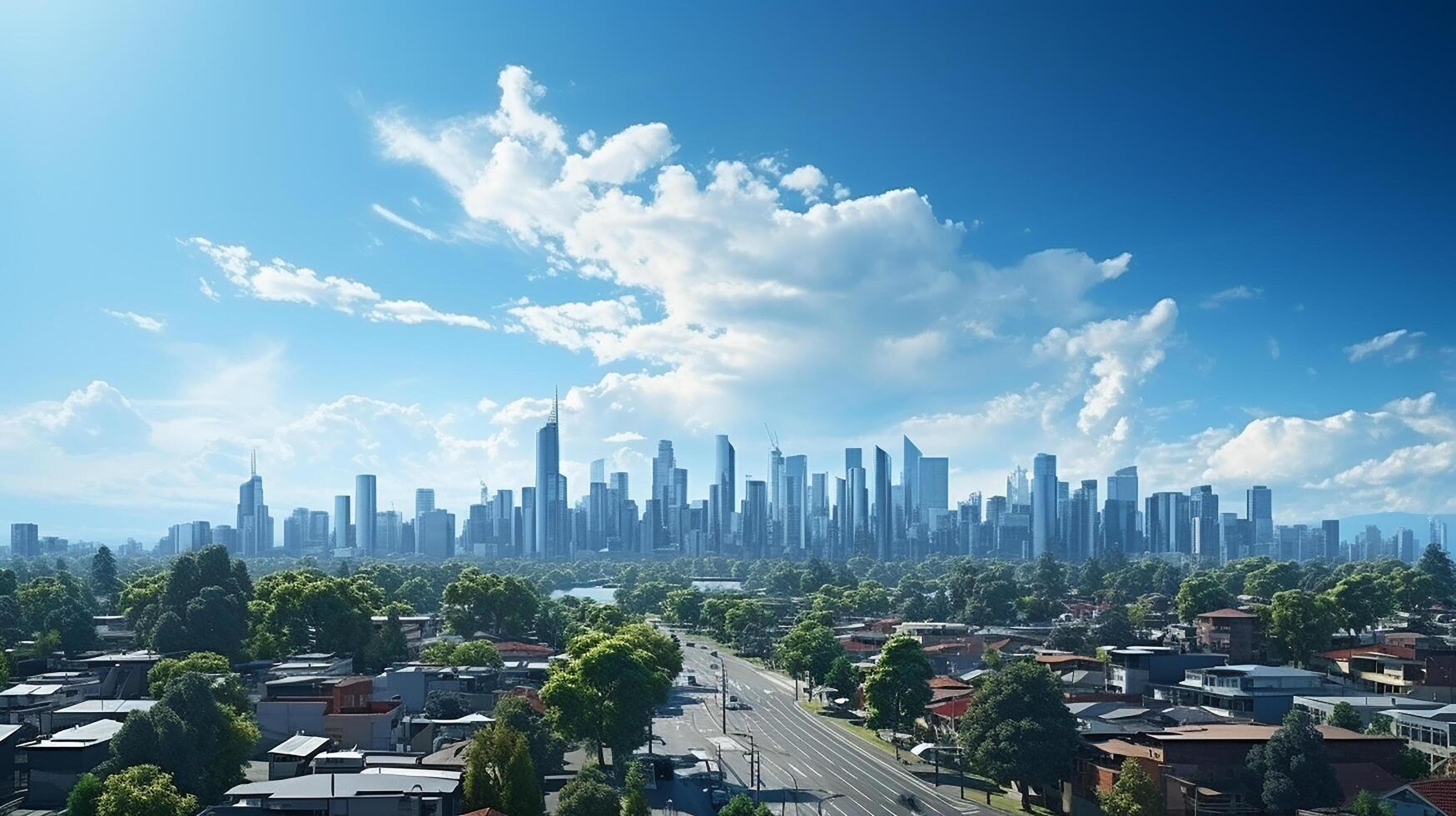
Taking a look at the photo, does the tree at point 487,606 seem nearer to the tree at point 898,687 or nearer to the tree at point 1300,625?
the tree at point 898,687

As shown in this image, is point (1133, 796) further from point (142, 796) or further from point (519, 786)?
point (142, 796)

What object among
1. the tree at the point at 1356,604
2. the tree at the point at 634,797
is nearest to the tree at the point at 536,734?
the tree at the point at 634,797

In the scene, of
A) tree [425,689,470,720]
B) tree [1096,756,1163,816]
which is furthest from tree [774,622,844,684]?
tree [1096,756,1163,816]

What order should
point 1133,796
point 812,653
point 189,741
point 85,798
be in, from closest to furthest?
point 85,798 → point 1133,796 → point 189,741 → point 812,653

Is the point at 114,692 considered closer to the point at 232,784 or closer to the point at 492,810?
the point at 232,784

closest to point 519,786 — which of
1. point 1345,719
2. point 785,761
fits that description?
point 785,761

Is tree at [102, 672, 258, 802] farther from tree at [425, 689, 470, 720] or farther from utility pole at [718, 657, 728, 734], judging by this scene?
utility pole at [718, 657, 728, 734]

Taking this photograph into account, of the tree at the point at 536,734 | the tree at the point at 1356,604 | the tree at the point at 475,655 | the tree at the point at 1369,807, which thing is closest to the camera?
the tree at the point at 1369,807
